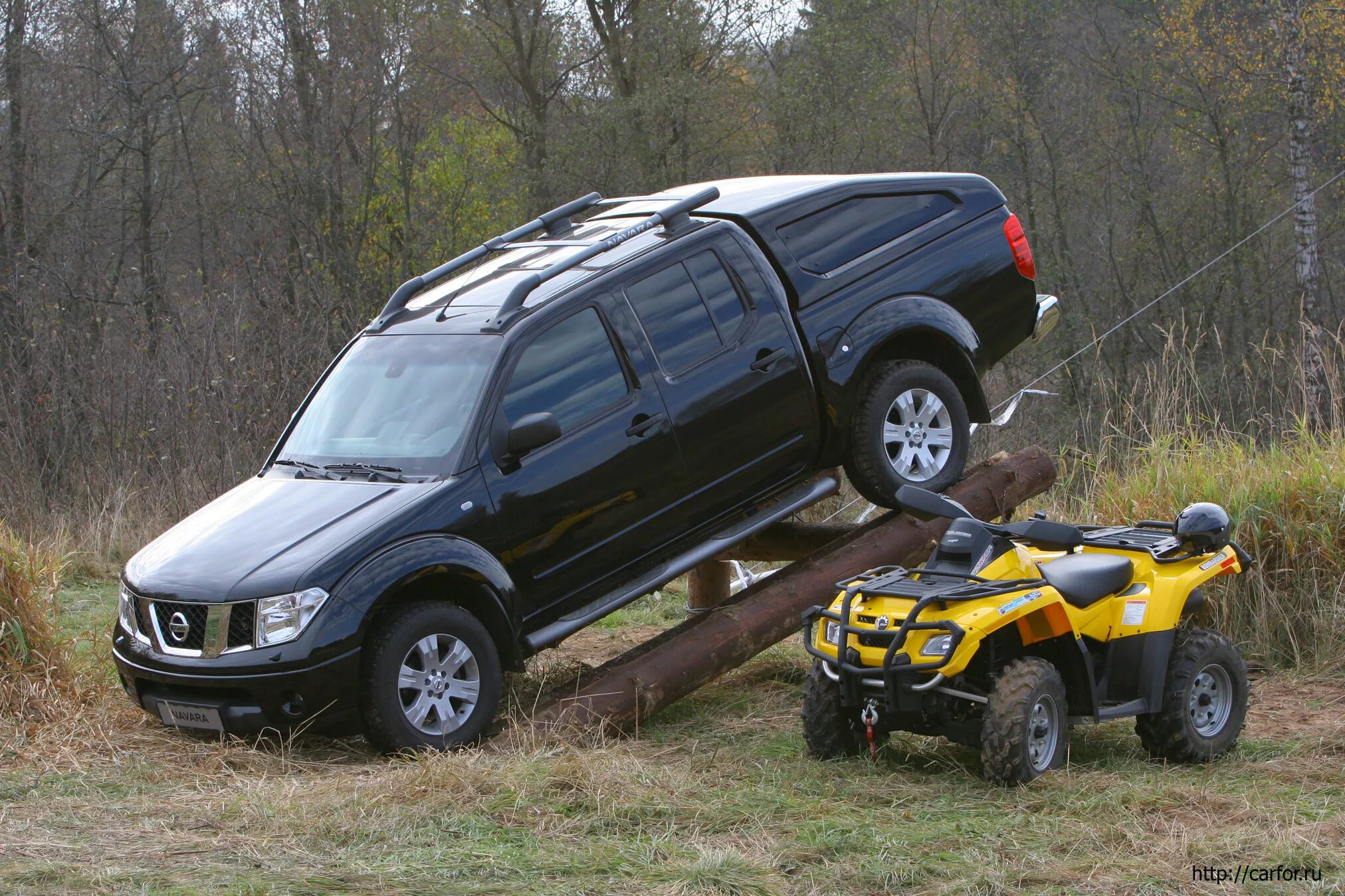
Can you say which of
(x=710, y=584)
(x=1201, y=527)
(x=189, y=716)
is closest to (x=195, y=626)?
(x=189, y=716)

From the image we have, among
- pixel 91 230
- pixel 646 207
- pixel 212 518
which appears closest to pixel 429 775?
pixel 212 518

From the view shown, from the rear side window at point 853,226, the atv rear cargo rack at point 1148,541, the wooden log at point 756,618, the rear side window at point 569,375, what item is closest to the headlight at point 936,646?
the atv rear cargo rack at point 1148,541

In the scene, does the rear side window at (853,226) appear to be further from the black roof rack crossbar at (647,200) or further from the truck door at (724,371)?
the black roof rack crossbar at (647,200)

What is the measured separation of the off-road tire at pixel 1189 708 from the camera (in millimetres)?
5746

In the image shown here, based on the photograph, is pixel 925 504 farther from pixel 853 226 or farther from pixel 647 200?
pixel 647 200

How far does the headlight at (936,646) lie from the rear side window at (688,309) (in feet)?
6.92

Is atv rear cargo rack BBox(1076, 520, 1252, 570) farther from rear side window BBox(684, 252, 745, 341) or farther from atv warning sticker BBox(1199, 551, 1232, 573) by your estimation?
rear side window BBox(684, 252, 745, 341)

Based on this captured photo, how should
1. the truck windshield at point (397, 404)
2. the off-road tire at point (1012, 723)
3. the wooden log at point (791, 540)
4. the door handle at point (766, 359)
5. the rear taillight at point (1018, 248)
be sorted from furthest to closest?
the wooden log at point (791, 540) → the rear taillight at point (1018, 248) → the door handle at point (766, 359) → the truck windshield at point (397, 404) → the off-road tire at point (1012, 723)

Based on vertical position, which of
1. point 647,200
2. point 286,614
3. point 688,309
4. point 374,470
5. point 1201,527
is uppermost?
point 647,200

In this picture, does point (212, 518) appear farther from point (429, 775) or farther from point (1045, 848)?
point (1045, 848)

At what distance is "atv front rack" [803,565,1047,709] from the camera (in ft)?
17.3

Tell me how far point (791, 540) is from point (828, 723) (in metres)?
2.57

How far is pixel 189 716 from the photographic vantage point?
603cm

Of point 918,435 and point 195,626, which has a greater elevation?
point 918,435
